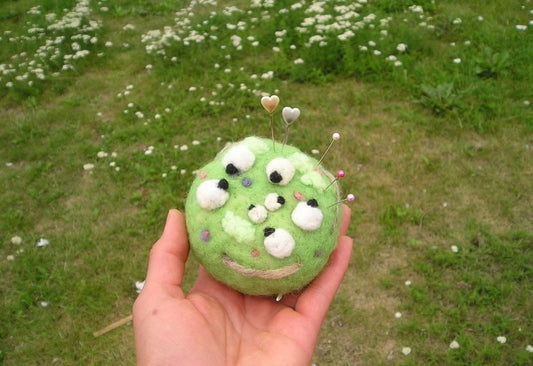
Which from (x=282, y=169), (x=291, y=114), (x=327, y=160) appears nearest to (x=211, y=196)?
(x=282, y=169)

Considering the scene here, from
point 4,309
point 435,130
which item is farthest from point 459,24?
point 4,309

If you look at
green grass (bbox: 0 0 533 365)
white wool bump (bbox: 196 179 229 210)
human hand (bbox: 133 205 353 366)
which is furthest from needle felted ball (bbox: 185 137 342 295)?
green grass (bbox: 0 0 533 365)

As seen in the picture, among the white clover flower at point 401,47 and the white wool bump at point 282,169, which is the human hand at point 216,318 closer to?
the white wool bump at point 282,169

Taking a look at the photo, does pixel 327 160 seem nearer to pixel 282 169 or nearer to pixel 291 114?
pixel 282 169

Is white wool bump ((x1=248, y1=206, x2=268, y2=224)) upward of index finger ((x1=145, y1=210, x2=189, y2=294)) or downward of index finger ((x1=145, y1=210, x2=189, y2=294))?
upward

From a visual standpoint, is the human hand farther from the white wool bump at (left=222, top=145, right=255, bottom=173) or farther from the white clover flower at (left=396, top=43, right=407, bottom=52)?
the white clover flower at (left=396, top=43, right=407, bottom=52)
